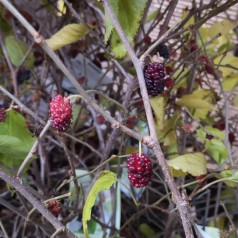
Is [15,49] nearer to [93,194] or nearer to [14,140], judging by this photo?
[14,140]

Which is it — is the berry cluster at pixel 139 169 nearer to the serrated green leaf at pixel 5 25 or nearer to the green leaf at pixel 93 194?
the green leaf at pixel 93 194

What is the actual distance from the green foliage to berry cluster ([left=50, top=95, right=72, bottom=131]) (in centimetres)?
8

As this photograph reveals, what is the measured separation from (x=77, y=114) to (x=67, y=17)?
0.16 metres

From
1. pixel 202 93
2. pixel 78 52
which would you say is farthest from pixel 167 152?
pixel 78 52

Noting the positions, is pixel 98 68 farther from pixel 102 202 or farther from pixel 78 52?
pixel 102 202

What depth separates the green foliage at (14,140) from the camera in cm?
44

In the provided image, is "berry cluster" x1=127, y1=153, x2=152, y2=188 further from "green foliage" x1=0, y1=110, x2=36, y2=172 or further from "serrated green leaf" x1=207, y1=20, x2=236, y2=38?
"serrated green leaf" x1=207, y1=20, x2=236, y2=38

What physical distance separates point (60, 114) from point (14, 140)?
0.09 m

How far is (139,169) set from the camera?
364 millimetres

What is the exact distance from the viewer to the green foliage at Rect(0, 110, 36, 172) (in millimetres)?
441

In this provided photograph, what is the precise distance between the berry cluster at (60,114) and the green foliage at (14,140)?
0.08m

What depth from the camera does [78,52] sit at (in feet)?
2.64

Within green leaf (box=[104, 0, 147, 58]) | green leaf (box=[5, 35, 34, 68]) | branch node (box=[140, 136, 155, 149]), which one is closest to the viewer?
branch node (box=[140, 136, 155, 149])

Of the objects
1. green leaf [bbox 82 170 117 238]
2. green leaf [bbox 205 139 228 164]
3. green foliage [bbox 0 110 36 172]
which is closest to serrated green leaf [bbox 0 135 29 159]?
green foliage [bbox 0 110 36 172]
